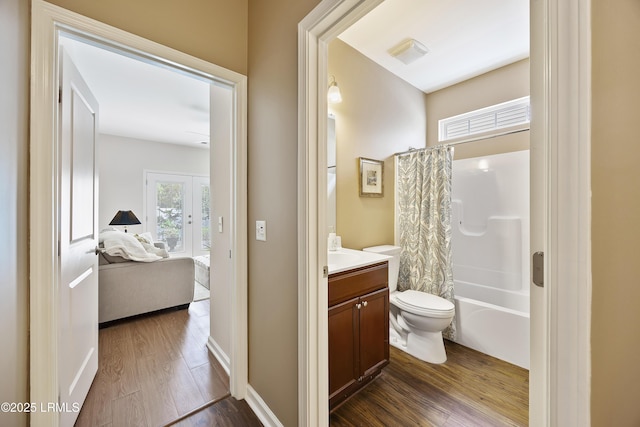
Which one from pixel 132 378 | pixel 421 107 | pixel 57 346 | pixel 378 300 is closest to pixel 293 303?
pixel 378 300

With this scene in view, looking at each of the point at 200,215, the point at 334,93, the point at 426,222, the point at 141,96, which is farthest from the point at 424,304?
the point at 200,215

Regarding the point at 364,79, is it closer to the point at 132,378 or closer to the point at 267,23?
the point at 267,23

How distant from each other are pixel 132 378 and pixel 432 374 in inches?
83.3

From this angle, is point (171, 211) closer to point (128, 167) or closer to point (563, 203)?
point (128, 167)

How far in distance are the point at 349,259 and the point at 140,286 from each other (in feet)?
7.75

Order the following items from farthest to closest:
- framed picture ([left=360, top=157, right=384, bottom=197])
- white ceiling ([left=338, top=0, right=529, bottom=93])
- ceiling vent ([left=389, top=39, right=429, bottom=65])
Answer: framed picture ([left=360, top=157, right=384, bottom=197])
ceiling vent ([left=389, top=39, right=429, bottom=65])
white ceiling ([left=338, top=0, right=529, bottom=93])

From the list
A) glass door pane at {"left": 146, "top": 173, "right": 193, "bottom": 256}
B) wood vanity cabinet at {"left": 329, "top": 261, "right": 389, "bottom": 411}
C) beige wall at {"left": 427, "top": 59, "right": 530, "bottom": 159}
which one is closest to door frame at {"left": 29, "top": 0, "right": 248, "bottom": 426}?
wood vanity cabinet at {"left": 329, "top": 261, "right": 389, "bottom": 411}

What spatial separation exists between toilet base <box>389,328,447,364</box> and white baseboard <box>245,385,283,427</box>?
1.22 meters

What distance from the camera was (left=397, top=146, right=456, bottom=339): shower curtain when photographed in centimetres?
235

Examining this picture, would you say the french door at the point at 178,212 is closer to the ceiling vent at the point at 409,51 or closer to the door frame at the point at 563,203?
the ceiling vent at the point at 409,51

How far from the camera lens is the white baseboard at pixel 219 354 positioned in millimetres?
1914

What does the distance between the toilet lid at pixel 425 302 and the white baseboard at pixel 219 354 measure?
4.70ft

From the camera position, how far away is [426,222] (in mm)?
2514

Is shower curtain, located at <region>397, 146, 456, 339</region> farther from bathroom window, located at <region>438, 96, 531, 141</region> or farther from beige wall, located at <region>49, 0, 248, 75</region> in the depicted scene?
beige wall, located at <region>49, 0, 248, 75</region>
